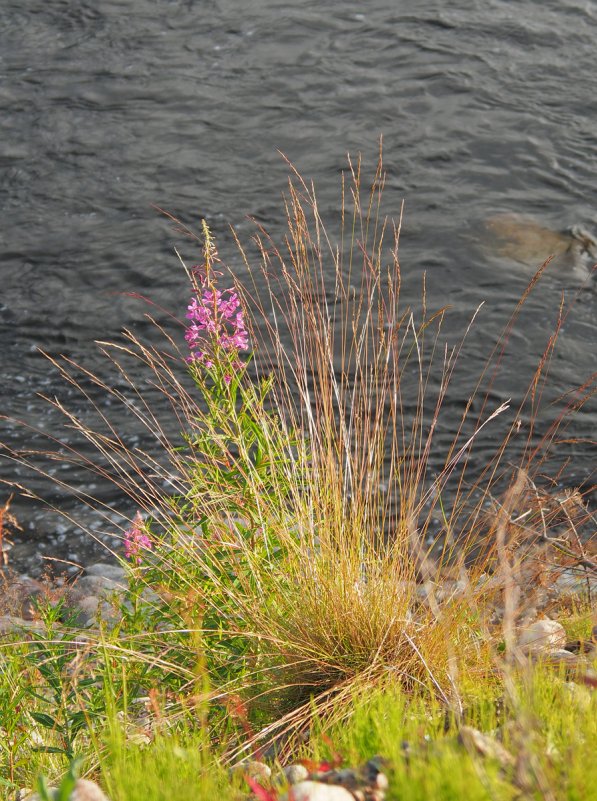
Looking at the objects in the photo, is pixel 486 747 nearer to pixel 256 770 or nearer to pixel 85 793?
pixel 256 770

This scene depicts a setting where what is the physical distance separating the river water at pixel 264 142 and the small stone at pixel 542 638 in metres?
2.39

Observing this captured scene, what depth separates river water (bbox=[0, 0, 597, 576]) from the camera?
729cm

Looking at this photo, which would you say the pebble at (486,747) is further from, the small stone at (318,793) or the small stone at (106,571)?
the small stone at (106,571)

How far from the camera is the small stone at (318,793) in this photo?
6.13 ft

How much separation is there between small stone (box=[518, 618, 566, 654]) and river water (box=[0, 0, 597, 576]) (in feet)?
7.84

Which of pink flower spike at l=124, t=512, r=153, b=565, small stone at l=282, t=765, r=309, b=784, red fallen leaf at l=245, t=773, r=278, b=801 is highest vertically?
red fallen leaf at l=245, t=773, r=278, b=801

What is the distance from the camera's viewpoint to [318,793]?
188 centimetres

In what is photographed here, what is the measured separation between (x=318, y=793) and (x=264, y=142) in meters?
8.27

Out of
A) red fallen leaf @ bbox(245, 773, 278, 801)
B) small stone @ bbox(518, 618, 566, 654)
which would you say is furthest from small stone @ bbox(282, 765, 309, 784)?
small stone @ bbox(518, 618, 566, 654)

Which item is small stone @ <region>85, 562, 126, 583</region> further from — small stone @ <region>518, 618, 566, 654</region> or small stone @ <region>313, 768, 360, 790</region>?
small stone @ <region>313, 768, 360, 790</region>

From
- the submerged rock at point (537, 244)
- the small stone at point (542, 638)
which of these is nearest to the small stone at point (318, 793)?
the small stone at point (542, 638)

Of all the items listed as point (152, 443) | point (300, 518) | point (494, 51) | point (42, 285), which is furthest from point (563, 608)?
point (494, 51)

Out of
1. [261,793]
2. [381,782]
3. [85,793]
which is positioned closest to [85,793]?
[85,793]

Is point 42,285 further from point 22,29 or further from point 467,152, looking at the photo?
point 22,29
